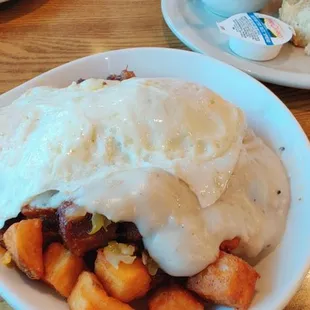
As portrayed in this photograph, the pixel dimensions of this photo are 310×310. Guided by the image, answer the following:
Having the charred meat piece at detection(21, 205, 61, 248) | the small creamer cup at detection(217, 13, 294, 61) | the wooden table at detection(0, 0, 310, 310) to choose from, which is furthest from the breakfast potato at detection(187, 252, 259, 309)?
the small creamer cup at detection(217, 13, 294, 61)

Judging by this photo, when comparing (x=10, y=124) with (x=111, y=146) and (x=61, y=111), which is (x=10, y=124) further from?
(x=111, y=146)

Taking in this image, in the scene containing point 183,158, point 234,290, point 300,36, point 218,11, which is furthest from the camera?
point 218,11

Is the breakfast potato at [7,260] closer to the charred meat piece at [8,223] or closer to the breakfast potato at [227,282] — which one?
the charred meat piece at [8,223]

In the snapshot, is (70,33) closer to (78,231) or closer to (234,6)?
(234,6)

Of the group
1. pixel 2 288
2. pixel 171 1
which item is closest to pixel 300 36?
pixel 171 1

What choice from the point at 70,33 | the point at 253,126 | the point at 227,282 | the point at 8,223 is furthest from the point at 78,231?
the point at 70,33
